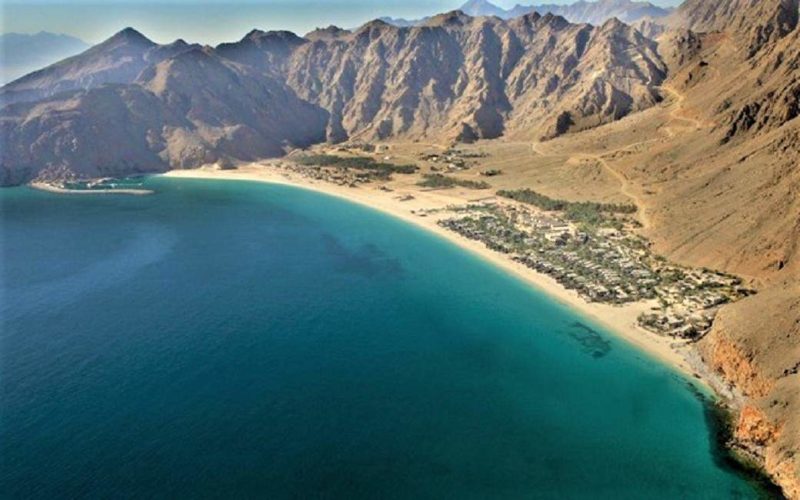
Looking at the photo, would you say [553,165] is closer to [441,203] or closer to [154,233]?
[441,203]

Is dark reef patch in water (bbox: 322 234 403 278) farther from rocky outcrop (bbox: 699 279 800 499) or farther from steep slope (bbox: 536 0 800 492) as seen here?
rocky outcrop (bbox: 699 279 800 499)

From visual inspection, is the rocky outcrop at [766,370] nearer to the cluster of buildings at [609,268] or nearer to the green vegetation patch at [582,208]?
the cluster of buildings at [609,268]

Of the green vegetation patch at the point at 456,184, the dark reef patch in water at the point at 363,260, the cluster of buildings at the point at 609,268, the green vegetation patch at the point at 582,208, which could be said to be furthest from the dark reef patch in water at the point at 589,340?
the green vegetation patch at the point at 456,184

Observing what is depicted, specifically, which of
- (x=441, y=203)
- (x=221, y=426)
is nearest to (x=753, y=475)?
(x=221, y=426)

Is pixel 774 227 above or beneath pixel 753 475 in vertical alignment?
above

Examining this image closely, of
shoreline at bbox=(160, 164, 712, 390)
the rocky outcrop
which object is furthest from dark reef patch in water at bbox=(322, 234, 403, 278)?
the rocky outcrop
